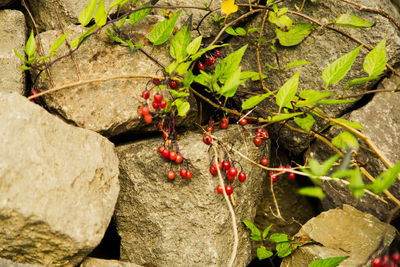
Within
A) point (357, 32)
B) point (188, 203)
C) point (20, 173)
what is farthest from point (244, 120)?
point (20, 173)

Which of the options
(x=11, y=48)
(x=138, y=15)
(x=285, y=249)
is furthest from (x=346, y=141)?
(x=11, y=48)

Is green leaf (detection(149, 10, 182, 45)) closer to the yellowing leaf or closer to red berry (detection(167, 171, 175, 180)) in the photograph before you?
the yellowing leaf

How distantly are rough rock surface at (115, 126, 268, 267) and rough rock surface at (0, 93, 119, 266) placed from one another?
27cm

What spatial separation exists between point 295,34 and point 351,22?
1.06 ft

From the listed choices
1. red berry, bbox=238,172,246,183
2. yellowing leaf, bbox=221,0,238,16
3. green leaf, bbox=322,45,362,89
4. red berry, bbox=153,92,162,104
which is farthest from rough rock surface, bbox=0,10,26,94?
green leaf, bbox=322,45,362,89

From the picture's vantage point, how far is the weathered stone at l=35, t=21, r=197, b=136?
208 cm

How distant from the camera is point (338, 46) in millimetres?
2293

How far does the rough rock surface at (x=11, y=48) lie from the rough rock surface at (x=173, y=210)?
69cm

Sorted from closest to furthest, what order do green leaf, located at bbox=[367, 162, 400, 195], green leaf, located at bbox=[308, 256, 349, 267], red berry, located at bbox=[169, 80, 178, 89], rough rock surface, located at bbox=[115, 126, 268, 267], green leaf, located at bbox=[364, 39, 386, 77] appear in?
green leaf, located at bbox=[367, 162, 400, 195] → green leaf, located at bbox=[308, 256, 349, 267] → green leaf, located at bbox=[364, 39, 386, 77] → rough rock surface, located at bbox=[115, 126, 268, 267] → red berry, located at bbox=[169, 80, 178, 89]

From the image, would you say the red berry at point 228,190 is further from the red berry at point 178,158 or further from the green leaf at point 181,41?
the green leaf at point 181,41

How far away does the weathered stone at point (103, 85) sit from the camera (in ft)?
6.83

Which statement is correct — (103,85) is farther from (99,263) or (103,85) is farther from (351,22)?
(351,22)

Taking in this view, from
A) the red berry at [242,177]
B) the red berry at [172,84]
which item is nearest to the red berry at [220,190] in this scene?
the red berry at [242,177]

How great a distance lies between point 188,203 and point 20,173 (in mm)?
878
